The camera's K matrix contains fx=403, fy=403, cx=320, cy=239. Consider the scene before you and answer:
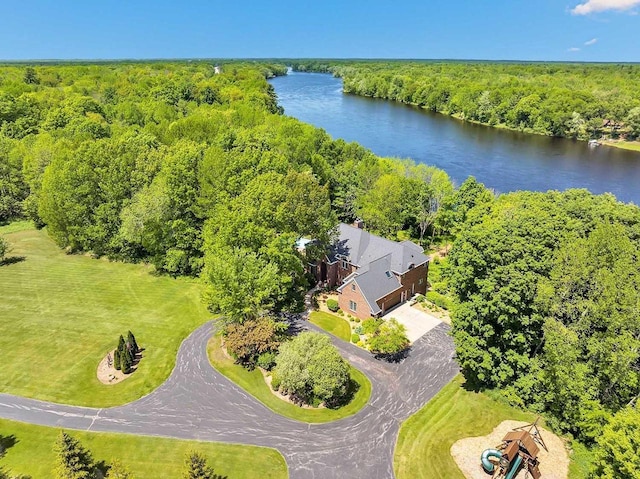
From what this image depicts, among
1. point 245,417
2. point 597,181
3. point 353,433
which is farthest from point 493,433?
point 597,181

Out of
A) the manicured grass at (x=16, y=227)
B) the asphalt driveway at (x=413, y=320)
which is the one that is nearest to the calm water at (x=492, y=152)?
the asphalt driveway at (x=413, y=320)

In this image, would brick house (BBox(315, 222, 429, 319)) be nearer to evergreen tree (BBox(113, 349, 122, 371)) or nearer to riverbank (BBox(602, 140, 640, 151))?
evergreen tree (BBox(113, 349, 122, 371))

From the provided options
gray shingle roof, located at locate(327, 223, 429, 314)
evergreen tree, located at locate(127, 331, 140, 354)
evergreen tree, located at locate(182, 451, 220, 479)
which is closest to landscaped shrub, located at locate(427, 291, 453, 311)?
gray shingle roof, located at locate(327, 223, 429, 314)

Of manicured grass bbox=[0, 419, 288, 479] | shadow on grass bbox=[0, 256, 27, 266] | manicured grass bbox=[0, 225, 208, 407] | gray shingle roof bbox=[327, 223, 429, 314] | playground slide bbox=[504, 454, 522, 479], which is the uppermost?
gray shingle roof bbox=[327, 223, 429, 314]

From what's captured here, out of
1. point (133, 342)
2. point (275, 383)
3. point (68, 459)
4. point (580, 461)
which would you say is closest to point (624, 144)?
point (580, 461)

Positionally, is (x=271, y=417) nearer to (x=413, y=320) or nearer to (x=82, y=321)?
(x=413, y=320)

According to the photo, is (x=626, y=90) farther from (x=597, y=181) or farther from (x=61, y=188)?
(x=61, y=188)

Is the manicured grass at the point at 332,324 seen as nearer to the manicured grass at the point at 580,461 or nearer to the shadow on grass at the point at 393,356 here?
the shadow on grass at the point at 393,356
